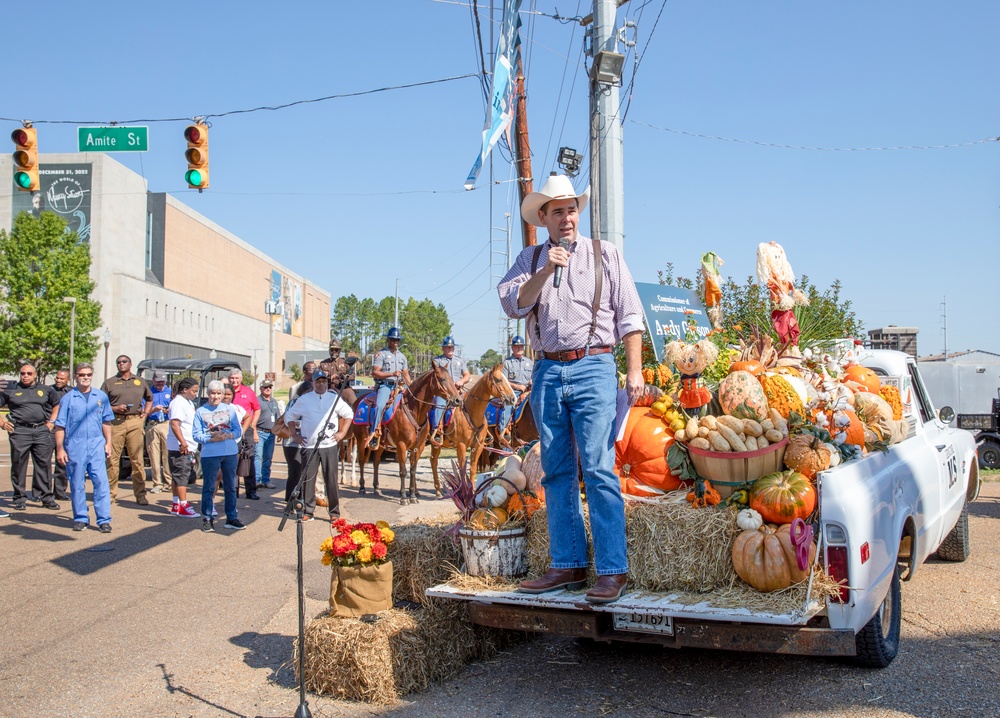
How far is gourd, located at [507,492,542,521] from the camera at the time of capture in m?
5.52

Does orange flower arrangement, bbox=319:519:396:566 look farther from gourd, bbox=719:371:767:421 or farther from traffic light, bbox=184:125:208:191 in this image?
traffic light, bbox=184:125:208:191

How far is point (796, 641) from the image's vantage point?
4102 mm

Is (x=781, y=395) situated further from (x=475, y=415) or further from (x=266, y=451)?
(x=266, y=451)

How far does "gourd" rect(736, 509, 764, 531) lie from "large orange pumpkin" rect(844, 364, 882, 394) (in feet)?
7.34

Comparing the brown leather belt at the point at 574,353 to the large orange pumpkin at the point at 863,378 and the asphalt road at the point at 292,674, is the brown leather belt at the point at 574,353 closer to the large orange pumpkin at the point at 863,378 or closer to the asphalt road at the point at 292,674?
the asphalt road at the point at 292,674

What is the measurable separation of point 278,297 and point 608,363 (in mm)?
110857

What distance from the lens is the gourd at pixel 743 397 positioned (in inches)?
201

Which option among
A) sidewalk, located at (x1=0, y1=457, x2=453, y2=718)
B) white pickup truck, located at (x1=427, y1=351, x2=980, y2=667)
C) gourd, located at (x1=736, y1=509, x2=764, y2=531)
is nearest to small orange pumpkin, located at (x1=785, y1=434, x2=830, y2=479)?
white pickup truck, located at (x1=427, y1=351, x2=980, y2=667)

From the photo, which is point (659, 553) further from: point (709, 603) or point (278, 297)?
point (278, 297)

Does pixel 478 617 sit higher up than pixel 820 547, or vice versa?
pixel 820 547

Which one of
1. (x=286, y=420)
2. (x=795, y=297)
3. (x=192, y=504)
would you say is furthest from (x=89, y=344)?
(x=795, y=297)

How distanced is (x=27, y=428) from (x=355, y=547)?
9.51m

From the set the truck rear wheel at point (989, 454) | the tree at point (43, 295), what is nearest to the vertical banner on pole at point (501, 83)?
the truck rear wheel at point (989, 454)

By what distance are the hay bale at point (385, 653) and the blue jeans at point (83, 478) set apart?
21.7ft
